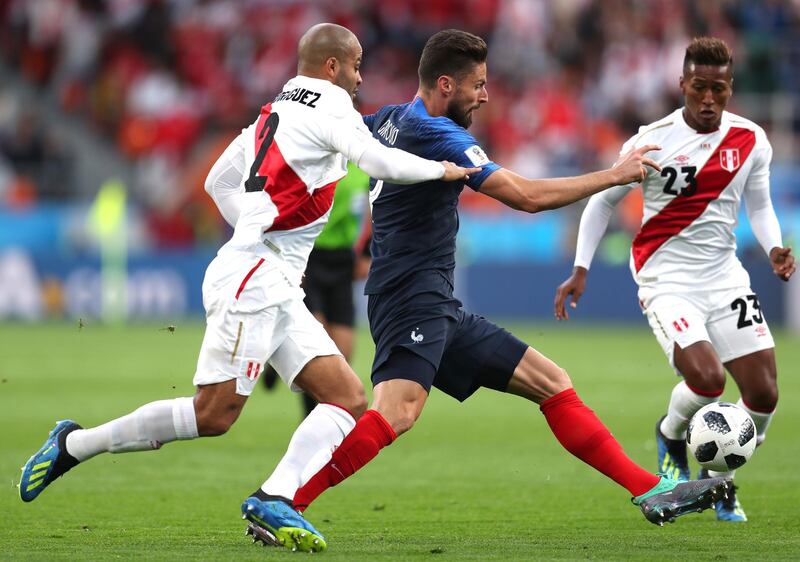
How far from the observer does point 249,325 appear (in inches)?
234

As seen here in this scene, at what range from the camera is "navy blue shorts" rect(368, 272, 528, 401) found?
20.2 feet

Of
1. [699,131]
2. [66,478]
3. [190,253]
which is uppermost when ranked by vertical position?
[699,131]

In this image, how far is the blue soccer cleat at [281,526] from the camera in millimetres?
5672

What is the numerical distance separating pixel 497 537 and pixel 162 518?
1724mm

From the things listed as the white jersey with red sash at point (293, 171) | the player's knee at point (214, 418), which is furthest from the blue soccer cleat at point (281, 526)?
the white jersey with red sash at point (293, 171)

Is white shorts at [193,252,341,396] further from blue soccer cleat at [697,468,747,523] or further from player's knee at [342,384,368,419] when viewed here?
blue soccer cleat at [697,468,747,523]

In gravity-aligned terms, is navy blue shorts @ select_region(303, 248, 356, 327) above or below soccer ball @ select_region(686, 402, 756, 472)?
below

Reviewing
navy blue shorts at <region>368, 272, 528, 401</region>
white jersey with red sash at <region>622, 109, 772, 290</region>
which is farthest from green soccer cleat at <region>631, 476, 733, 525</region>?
white jersey with red sash at <region>622, 109, 772, 290</region>

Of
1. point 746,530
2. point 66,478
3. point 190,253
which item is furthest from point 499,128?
point 746,530

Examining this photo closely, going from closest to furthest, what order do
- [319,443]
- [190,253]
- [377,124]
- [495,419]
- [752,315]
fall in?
[319,443]
[377,124]
[752,315]
[495,419]
[190,253]

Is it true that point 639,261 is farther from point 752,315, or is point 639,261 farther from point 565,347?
point 565,347

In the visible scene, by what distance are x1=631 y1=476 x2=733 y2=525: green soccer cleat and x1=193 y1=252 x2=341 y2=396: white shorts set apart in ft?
5.20

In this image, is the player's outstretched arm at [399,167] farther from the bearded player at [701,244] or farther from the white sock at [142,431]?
the bearded player at [701,244]

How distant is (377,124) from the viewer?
6.50 m
